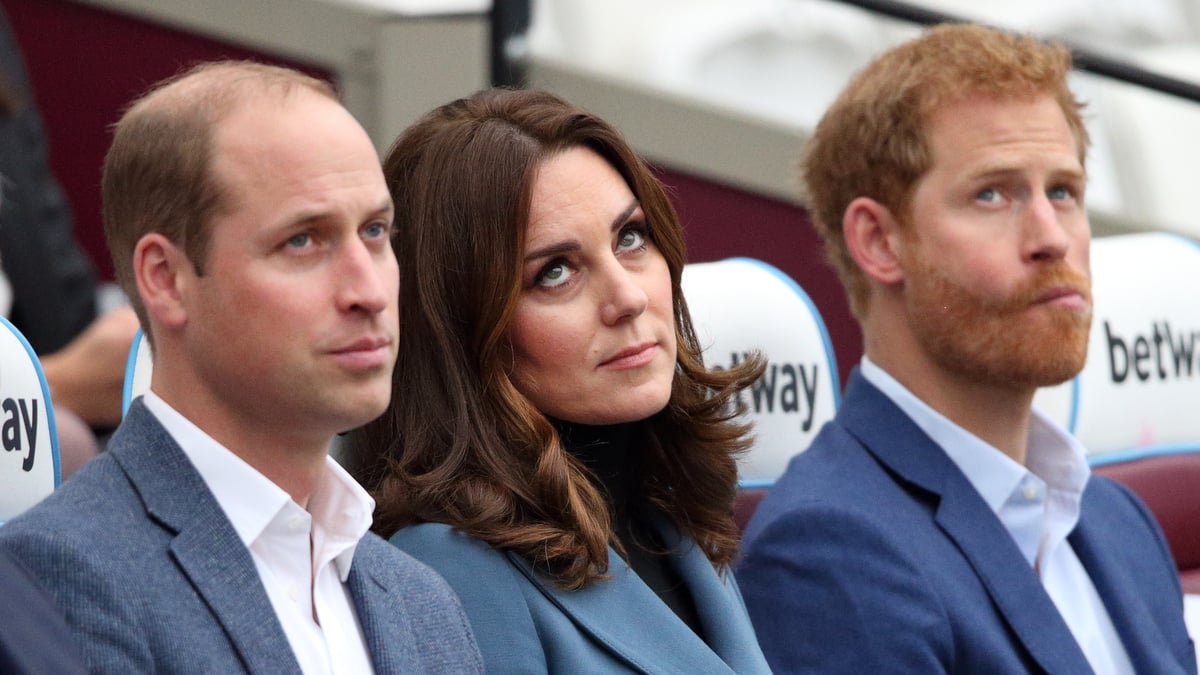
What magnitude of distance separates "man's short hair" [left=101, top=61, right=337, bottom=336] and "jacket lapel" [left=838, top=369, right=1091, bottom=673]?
1112 mm

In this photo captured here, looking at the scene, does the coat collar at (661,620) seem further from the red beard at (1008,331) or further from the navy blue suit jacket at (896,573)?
the red beard at (1008,331)

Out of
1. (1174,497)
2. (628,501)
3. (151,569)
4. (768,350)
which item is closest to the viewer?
(151,569)

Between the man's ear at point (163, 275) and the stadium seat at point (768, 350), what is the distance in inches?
45.1

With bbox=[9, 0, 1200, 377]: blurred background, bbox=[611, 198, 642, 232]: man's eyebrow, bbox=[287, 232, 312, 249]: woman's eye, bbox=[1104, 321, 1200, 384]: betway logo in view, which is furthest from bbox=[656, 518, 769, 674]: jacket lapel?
bbox=[9, 0, 1200, 377]: blurred background

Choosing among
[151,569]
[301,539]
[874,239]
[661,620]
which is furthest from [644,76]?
[151,569]

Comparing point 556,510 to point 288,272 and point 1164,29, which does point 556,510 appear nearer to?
point 288,272

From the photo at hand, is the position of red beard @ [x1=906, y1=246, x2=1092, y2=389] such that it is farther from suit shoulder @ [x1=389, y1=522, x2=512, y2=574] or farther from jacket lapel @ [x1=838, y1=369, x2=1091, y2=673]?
suit shoulder @ [x1=389, y1=522, x2=512, y2=574]

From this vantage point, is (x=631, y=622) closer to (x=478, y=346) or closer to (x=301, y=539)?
(x=478, y=346)

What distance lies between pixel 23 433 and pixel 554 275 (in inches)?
23.2

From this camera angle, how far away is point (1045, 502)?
254cm

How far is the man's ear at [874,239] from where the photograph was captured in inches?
99.8

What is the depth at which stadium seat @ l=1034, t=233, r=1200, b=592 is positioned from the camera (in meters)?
3.02

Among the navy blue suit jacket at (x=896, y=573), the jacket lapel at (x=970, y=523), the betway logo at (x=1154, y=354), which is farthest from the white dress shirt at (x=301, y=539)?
the betway logo at (x=1154, y=354)

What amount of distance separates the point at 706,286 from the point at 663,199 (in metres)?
0.53
